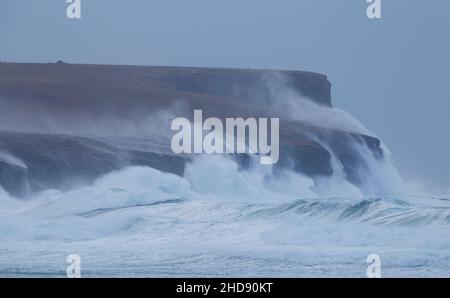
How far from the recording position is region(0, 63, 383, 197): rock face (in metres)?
10.1

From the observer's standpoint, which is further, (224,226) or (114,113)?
(114,113)

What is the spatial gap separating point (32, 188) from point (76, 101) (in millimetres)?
606

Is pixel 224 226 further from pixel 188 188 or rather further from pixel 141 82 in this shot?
pixel 141 82

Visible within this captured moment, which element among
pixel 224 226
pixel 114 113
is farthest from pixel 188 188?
pixel 114 113

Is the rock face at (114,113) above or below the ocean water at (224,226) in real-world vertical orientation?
above

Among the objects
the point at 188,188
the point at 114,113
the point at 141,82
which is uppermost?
the point at 141,82

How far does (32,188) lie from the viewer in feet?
33.3

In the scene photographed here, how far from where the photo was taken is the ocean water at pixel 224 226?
969 centimetres

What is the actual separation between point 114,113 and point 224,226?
1.01 metres

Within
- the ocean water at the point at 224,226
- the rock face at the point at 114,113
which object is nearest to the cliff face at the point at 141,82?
the rock face at the point at 114,113

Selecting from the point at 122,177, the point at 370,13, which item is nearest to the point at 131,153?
the point at 122,177

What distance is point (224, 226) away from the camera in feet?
32.4

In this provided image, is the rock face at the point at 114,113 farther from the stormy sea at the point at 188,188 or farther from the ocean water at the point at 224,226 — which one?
the ocean water at the point at 224,226

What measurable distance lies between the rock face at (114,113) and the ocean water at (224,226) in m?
0.11
